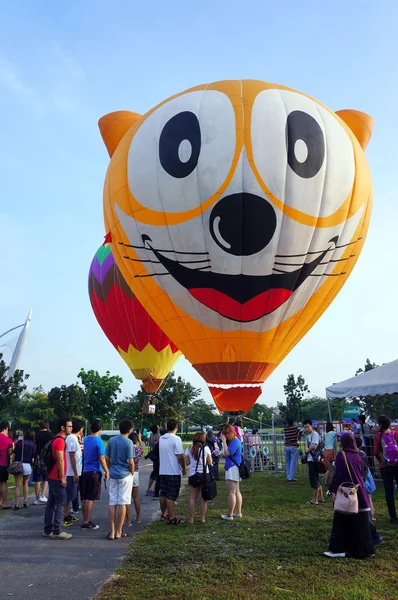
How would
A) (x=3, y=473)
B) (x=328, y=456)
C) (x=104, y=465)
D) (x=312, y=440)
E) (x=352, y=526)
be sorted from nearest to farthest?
(x=352, y=526), (x=104, y=465), (x=3, y=473), (x=312, y=440), (x=328, y=456)

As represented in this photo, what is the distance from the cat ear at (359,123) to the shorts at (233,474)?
1014 cm

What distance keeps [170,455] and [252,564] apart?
2.45 meters

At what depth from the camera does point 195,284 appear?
38.5ft

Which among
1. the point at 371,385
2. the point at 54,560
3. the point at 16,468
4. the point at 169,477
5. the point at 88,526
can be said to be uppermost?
the point at 371,385

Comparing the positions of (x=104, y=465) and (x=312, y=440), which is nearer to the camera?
(x=104, y=465)

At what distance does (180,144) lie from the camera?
11.6 m

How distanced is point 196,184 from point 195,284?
91.4 inches

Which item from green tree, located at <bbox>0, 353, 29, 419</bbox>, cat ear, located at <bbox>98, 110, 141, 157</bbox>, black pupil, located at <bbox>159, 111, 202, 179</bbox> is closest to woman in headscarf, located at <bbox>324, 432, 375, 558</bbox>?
black pupil, located at <bbox>159, 111, 202, 179</bbox>

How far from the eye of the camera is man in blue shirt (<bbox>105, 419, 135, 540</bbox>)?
6836 mm

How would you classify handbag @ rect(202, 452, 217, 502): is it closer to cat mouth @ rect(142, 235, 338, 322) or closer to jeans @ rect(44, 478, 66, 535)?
jeans @ rect(44, 478, 66, 535)

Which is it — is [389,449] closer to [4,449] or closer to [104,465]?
[104,465]

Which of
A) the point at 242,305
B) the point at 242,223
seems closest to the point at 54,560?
the point at 242,305

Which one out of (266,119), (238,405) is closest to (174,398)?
(238,405)

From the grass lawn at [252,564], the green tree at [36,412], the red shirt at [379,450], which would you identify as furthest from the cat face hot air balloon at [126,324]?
the green tree at [36,412]
